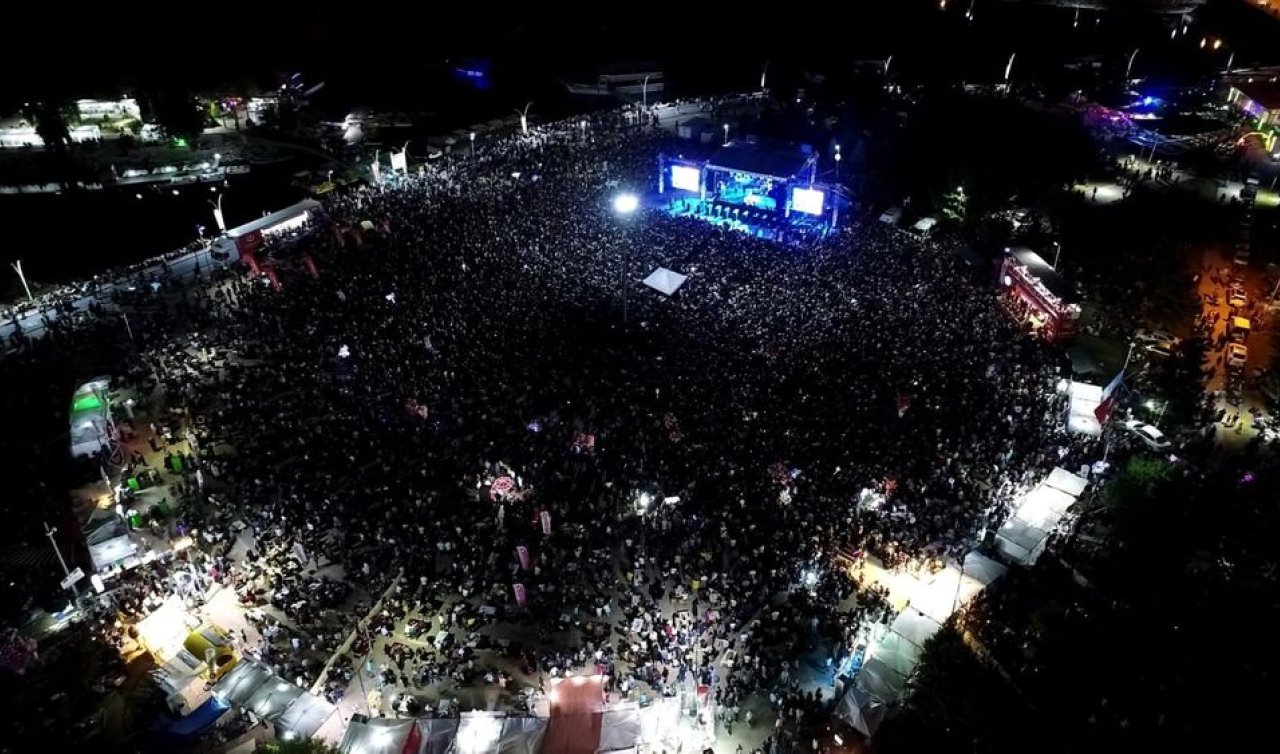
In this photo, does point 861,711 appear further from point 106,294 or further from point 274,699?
point 106,294

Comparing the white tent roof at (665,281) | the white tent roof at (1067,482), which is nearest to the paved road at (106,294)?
the white tent roof at (665,281)

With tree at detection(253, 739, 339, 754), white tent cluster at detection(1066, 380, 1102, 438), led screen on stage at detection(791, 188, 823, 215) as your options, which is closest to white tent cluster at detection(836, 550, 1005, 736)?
white tent cluster at detection(1066, 380, 1102, 438)

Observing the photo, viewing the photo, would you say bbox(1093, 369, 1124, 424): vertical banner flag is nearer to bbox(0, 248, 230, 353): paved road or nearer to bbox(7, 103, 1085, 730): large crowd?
bbox(7, 103, 1085, 730): large crowd

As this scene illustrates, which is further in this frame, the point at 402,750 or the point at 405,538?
the point at 405,538

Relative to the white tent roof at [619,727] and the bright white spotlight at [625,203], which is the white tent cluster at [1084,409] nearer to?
the white tent roof at [619,727]

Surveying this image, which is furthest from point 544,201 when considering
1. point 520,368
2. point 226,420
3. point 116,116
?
point 116,116

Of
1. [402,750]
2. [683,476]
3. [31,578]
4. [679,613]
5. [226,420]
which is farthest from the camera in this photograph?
[226,420]

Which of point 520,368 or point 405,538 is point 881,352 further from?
point 405,538

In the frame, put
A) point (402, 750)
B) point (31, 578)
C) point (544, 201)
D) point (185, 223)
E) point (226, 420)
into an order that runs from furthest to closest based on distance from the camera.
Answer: point (185, 223), point (544, 201), point (226, 420), point (31, 578), point (402, 750)
